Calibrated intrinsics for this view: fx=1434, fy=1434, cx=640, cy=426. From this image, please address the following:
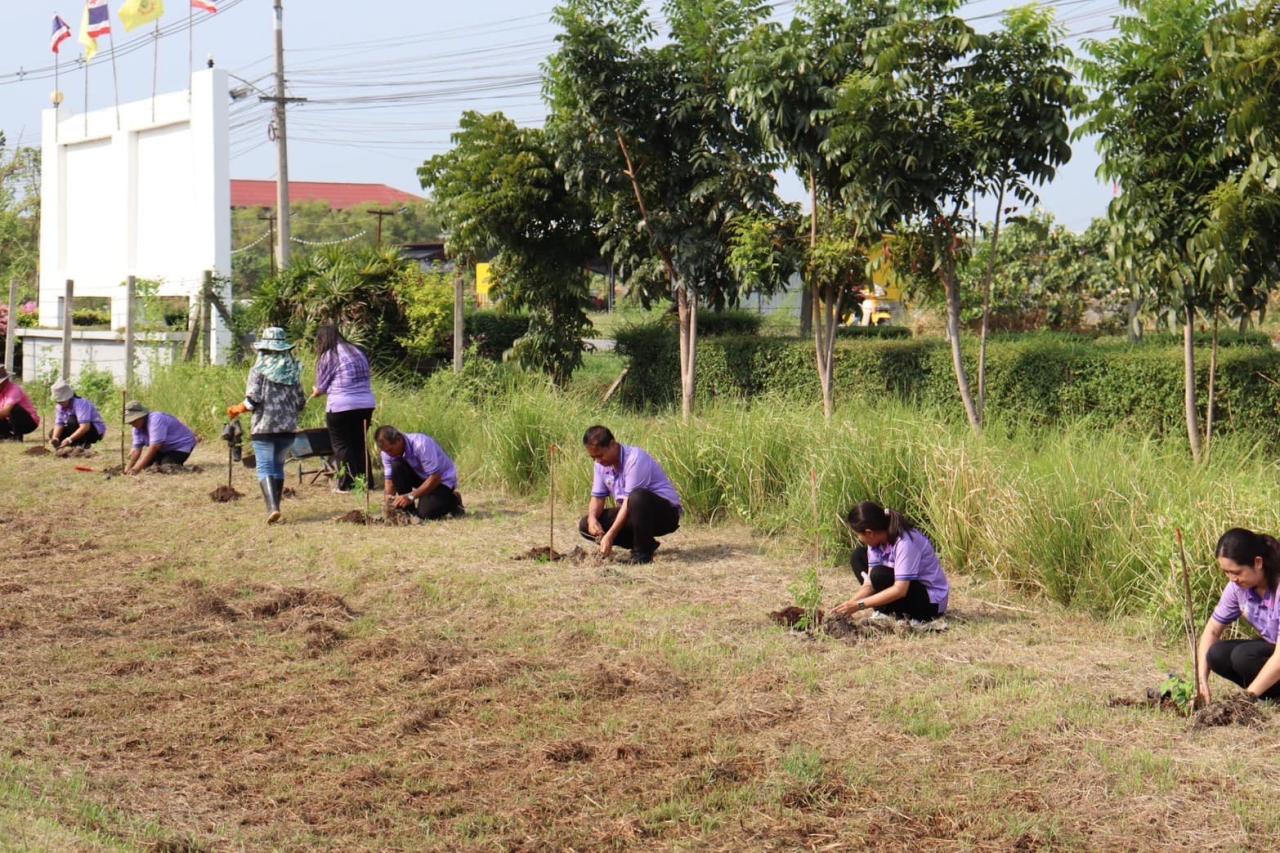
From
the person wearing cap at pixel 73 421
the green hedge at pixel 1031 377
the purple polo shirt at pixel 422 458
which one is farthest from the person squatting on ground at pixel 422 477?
the person wearing cap at pixel 73 421

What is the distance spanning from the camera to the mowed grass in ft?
17.3

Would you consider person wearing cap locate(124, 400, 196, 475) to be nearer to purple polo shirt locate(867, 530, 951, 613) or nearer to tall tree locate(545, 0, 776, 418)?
tall tree locate(545, 0, 776, 418)

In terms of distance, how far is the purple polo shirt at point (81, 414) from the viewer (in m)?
16.5

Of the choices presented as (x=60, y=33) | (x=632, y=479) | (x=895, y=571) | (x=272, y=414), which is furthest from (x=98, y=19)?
(x=895, y=571)

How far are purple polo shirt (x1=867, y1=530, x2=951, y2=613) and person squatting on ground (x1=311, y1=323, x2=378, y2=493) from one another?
6168mm

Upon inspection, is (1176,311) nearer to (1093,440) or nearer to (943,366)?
(1093,440)

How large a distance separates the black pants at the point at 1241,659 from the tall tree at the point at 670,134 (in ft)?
32.4

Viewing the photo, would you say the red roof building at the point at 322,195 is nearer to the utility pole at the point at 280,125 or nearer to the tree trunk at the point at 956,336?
the utility pole at the point at 280,125

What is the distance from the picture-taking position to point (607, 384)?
65.9 feet

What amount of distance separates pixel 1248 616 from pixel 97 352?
20179 mm

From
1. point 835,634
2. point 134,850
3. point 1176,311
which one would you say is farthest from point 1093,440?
point 134,850

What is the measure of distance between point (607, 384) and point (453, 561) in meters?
10.1

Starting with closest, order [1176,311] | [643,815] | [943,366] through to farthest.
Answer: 1. [643,815]
2. [1176,311]
3. [943,366]

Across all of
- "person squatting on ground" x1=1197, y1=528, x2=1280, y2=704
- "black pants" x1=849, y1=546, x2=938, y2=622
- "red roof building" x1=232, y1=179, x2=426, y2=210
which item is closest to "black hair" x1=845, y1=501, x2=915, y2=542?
"black pants" x1=849, y1=546, x2=938, y2=622
